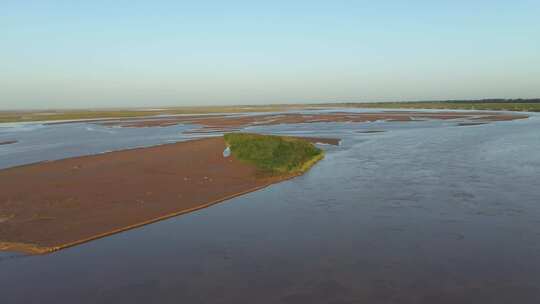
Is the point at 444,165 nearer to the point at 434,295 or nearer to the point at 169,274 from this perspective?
the point at 434,295

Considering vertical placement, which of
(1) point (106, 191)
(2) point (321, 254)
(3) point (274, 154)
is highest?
(3) point (274, 154)

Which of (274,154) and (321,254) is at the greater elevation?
(274,154)

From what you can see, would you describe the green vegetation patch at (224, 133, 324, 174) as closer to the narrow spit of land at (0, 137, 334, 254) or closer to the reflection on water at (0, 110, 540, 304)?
the narrow spit of land at (0, 137, 334, 254)

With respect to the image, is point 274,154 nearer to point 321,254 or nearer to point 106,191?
point 106,191

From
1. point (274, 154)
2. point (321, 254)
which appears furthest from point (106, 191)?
point (321, 254)

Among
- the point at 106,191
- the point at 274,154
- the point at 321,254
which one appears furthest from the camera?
the point at 274,154

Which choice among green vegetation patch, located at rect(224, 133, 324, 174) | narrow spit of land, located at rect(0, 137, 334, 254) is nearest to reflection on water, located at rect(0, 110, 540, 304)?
narrow spit of land, located at rect(0, 137, 334, 254)
